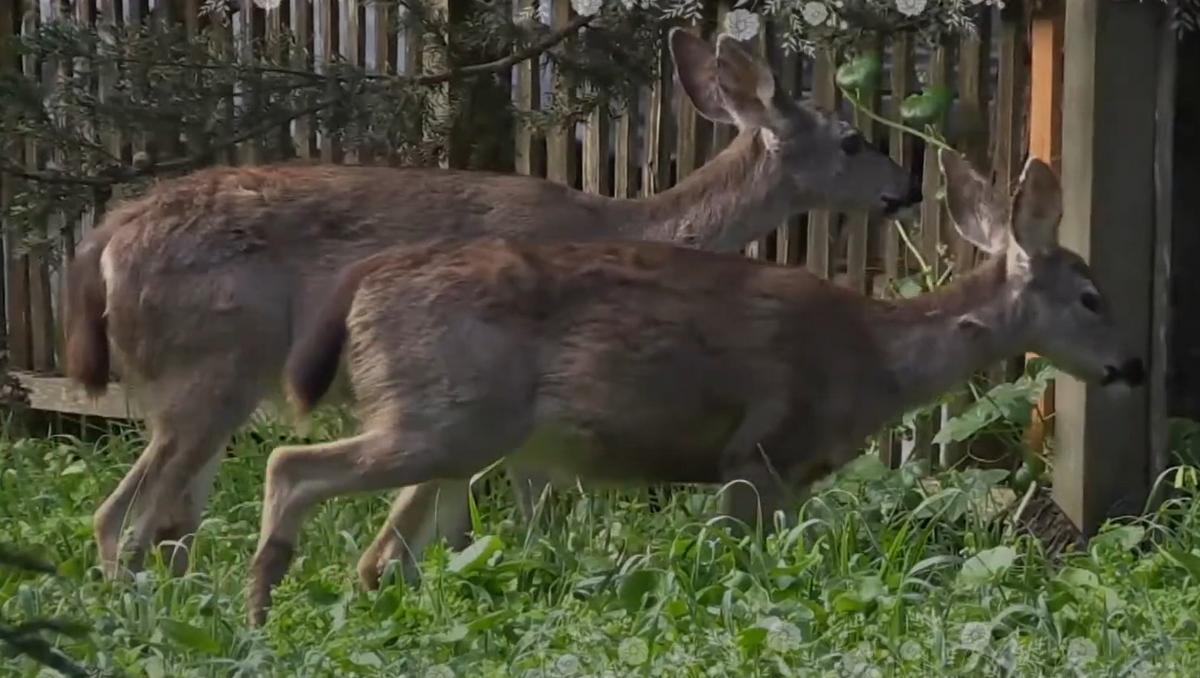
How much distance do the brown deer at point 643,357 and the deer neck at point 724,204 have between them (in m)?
1.00

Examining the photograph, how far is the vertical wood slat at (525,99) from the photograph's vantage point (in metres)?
8.52

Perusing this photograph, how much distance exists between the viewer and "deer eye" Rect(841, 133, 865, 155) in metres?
8.27

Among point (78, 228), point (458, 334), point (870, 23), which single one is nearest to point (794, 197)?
point (870, 23)

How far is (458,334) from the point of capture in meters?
6.20

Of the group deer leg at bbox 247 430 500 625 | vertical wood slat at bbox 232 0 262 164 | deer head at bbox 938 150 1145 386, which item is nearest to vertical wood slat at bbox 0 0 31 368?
vertical wood slat at bbox 232 0 262 164

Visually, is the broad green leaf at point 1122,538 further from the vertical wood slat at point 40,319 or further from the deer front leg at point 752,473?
the vertical wood slat at point 40,319

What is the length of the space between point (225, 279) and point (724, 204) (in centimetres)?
197

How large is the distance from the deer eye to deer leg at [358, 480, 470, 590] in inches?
88.7

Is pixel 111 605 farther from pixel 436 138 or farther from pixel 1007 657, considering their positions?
pixel 436 138

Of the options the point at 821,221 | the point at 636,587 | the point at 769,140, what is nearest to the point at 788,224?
the point at 821,221

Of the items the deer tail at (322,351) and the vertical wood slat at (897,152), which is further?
the vertical wood slat at (897,152)

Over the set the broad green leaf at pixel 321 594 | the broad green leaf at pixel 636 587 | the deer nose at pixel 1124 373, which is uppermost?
the deer nose at pixel 1124 373

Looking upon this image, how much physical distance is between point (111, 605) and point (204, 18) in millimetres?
4422

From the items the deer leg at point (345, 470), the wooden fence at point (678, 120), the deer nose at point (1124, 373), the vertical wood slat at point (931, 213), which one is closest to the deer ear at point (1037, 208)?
the deer nose at point (1124, 373)
